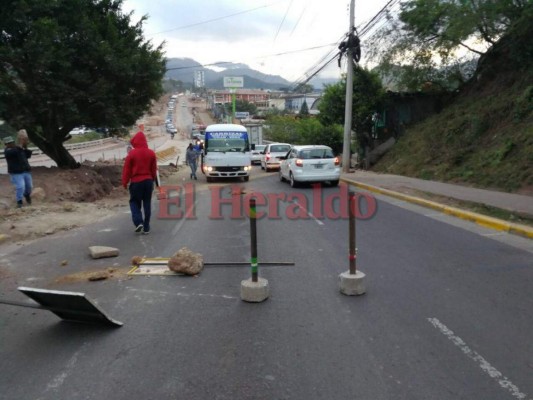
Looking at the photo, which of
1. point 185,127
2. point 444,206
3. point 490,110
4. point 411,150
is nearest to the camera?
point 444,206

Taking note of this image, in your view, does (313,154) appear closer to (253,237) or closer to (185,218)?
(185,218)

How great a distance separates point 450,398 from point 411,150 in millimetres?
19801

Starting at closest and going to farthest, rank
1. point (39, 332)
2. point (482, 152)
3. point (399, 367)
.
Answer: point (399, 367)
point (39, 332)
point (482, 152)

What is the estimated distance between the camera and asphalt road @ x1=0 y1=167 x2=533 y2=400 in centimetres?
349

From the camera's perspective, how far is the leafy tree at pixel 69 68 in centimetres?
1467

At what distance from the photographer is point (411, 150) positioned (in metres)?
22.0

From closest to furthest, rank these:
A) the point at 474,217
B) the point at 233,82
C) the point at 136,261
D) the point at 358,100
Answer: the point at 136,261 → the point at 474,217 → the point at 358,100 → the point at 233,82

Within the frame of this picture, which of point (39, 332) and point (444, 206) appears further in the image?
point (444, 206)

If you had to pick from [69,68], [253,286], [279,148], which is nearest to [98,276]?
[253,286]

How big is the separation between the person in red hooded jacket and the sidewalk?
22.1 ft

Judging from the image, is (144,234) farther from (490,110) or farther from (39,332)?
(490,110)

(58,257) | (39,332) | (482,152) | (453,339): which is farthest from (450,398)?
(482,152)

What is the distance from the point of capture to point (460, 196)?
12727mm

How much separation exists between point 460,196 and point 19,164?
11128 millimetres
